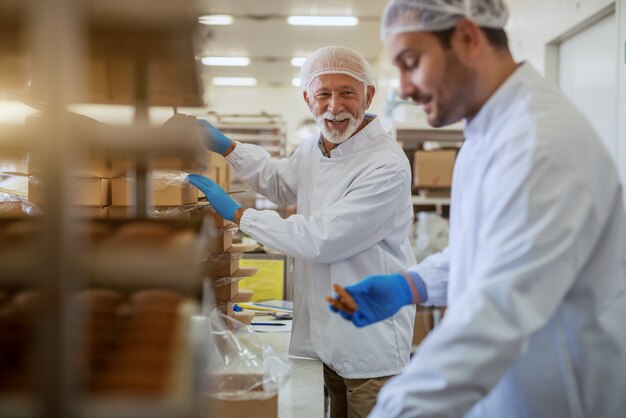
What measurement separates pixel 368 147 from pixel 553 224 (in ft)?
3.99

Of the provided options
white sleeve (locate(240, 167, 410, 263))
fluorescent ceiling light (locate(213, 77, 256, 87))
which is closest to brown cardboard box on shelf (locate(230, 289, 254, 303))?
white sleeve (locate(240, 167, 410, 263))

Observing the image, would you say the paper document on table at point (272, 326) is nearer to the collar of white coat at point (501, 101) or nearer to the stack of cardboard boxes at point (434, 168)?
the collar of white coat at point (501, 101)

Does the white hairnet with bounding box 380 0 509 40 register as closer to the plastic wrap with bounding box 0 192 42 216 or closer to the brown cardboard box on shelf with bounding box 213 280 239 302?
the plastic wrap with bounding box 0 192 42 216

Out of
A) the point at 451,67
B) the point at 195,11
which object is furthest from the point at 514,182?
the point at 195,11

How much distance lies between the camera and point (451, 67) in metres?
1.16

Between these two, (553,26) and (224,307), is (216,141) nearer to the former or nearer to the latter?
(224,307)

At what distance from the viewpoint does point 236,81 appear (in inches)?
484

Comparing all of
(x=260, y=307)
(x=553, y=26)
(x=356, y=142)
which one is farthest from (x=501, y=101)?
(x=553, y=26)

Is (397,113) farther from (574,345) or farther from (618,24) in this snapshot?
(574,345)

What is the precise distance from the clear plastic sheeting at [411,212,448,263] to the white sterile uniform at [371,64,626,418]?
3124 millimetres

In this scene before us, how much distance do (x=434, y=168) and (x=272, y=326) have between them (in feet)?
7.06

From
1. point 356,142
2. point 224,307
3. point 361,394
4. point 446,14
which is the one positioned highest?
point 446,14

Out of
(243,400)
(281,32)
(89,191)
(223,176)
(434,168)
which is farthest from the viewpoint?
(281,32)

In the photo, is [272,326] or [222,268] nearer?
[222,268]
